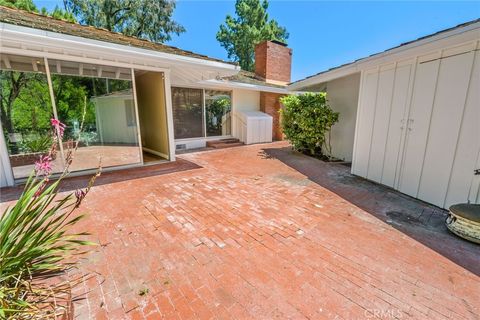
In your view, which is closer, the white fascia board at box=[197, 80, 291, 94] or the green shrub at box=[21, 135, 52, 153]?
the green shrub at box=[21, 135, 52, 153]

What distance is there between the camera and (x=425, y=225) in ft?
10.8

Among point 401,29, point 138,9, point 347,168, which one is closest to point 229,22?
point 138,9

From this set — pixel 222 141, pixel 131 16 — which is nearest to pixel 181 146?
pixel 222 141

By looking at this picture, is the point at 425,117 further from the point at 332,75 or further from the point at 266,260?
the point at 266,260

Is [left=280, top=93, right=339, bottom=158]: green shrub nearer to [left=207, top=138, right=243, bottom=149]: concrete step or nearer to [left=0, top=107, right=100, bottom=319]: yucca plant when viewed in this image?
[left=207, top=138, right=243, bottom=149]: concrete step

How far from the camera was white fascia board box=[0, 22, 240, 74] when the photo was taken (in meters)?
3.38

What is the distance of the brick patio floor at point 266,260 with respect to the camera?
72.8 inches

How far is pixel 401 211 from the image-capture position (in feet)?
12.3

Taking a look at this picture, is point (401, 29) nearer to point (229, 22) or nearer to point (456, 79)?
point (456, 79)

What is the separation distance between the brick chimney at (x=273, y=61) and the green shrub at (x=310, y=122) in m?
5.57

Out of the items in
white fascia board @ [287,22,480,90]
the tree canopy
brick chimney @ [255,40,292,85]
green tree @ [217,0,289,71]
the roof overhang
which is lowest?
white fascia board @ [287,22,480,90]

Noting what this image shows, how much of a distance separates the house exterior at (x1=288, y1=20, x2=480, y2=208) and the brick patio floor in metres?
0.58

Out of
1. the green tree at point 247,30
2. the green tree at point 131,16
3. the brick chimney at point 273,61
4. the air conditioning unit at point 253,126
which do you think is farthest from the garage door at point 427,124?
the green tree at point 247,30

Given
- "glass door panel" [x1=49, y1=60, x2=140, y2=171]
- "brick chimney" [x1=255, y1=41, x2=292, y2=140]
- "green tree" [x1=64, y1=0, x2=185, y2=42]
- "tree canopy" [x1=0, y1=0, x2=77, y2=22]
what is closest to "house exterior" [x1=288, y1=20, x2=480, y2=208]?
"glass door panel" [x1=49, y1=60, x2=140, y2=171]
